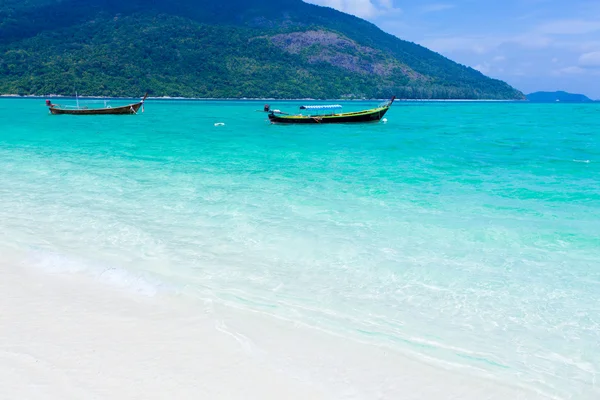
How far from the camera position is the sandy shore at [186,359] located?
4441mm

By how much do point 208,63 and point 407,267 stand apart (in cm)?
15687

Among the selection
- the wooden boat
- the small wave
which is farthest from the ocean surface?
the wooden boat

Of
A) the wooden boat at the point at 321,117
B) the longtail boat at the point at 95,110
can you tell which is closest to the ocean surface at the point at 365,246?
the wooden boat at the point at 321,117

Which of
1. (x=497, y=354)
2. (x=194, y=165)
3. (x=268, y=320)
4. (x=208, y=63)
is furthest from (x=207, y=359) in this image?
(x=208, y=63)

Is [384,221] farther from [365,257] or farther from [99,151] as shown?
[99,151]

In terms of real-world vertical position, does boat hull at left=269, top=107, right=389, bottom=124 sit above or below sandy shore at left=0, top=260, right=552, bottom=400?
above

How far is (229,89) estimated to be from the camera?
469 feet

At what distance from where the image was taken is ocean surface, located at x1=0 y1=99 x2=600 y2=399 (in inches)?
226

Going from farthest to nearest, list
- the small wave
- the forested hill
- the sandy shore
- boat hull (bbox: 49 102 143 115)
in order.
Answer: the forested hill < boat hull (bbox: 49 102 143 115) < the small wave < the sandy shore

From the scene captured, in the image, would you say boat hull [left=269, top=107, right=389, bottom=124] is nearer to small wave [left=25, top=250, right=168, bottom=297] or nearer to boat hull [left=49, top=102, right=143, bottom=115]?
boat hull [left=49, top=102, right=143, bottom=115]

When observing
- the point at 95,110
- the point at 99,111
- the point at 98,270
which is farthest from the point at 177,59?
the point at 98,270

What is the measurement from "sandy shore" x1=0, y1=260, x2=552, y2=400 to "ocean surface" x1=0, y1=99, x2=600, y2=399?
A: 1.22 ft

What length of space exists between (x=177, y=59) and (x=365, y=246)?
6212 inches

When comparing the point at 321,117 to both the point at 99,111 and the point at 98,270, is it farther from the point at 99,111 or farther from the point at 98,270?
the point at 98,270
